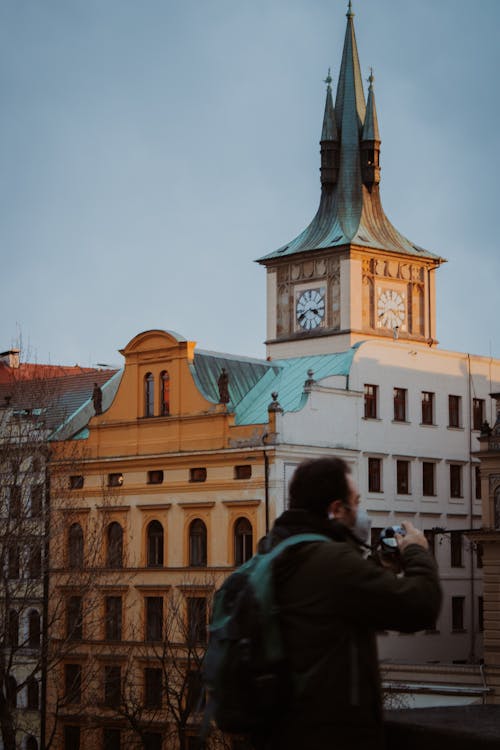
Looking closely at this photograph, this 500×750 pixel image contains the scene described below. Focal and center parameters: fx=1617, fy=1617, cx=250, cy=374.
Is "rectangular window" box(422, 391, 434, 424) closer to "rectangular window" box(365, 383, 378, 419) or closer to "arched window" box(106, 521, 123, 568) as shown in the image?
"rectangular window" box(365, 383, 378, 419)

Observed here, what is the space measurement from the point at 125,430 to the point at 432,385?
462 inches

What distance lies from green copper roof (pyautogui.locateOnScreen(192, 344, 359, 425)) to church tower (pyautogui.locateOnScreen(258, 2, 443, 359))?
3.41 m

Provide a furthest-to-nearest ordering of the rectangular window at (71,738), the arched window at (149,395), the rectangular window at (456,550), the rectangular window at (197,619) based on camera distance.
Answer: the rectangular window at (456,550)
the arched window at (149,395)
the rectangular window at (71,738)
the rectangular window at (197,619)

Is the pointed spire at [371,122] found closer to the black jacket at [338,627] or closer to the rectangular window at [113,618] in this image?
the rectangular window at [113,618]

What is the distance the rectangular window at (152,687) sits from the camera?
5403 centimetres

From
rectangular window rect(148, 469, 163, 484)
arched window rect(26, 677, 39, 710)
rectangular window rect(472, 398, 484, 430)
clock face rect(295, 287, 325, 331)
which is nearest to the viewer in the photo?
arched window rect(26, 677, 39, 710)

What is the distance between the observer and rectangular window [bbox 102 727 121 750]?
54081 millimetres

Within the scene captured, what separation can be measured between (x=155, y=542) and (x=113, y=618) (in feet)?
10.2

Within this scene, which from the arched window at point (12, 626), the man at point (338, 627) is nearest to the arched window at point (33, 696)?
the arched window at point (12, 626)

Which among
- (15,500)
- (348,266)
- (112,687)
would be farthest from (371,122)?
(15,500)

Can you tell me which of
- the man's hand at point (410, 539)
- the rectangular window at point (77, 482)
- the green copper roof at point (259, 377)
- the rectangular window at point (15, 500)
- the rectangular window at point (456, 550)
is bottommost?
the rectangular window at point (456, 550)

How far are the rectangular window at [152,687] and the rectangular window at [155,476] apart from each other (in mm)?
6921

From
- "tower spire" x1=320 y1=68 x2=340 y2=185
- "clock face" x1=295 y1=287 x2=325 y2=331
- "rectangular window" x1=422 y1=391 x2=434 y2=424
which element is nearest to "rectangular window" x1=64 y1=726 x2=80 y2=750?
"rectangular window" x1=422 y1=391 x2=434 y2=424

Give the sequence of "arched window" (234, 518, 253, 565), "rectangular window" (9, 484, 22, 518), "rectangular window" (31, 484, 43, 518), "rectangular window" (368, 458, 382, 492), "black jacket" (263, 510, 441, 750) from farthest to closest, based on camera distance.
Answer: "rectangular window" (368, 458, 382, 492), "arched window" (234, 518, 253, 565), "rectangular window" (31, 484, 43, 518), "rectangular window" (9, 484, 22, 518), "black jacket" (263, 510, 441, 750)
